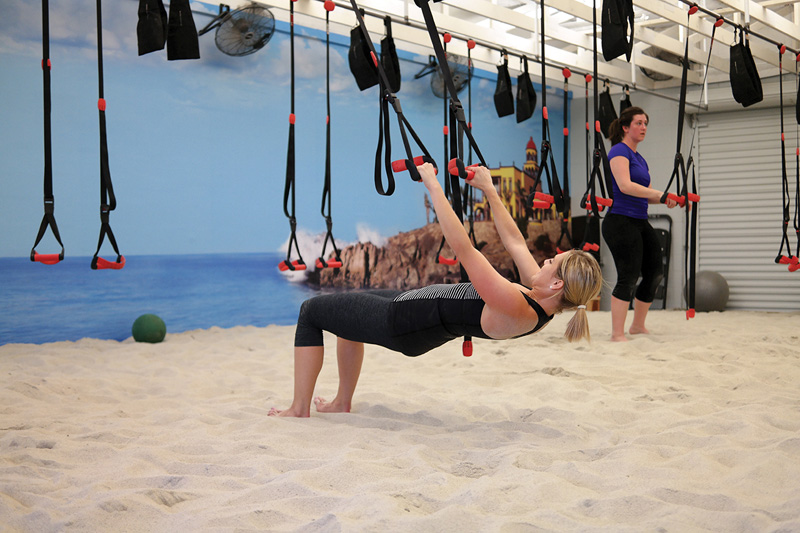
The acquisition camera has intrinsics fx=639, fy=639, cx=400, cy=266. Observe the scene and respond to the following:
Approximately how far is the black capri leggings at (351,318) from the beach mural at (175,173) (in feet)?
9.69

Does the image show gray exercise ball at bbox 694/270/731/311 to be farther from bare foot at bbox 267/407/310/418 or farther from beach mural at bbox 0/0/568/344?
bare foot at bbox 267/407/310/418

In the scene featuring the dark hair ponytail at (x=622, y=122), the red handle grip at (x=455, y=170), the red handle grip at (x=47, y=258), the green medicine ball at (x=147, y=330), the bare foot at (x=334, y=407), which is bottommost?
the bare foot at (x=334, y=407)

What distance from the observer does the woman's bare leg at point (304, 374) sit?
2.48 meters

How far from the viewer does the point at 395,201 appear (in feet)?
22.1

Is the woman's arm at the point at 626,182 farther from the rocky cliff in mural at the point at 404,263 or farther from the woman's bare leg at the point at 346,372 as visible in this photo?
the rocky cliff in mural at the point at 404,263

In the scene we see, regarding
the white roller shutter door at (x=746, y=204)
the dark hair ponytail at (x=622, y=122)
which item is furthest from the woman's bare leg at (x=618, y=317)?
the white roller shutter door at (x=746, y=204)

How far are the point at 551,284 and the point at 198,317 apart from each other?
3877 mm

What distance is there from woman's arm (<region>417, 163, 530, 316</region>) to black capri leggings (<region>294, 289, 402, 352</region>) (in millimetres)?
432

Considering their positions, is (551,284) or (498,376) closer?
(551,284)

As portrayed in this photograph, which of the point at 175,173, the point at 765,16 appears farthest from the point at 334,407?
the point at 765,16

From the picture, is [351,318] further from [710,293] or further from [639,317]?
[710,293]

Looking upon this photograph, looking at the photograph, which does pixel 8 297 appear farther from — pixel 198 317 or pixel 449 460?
pixel 449 460

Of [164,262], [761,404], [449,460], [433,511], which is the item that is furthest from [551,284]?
[164,262]

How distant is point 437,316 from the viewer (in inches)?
86.0
